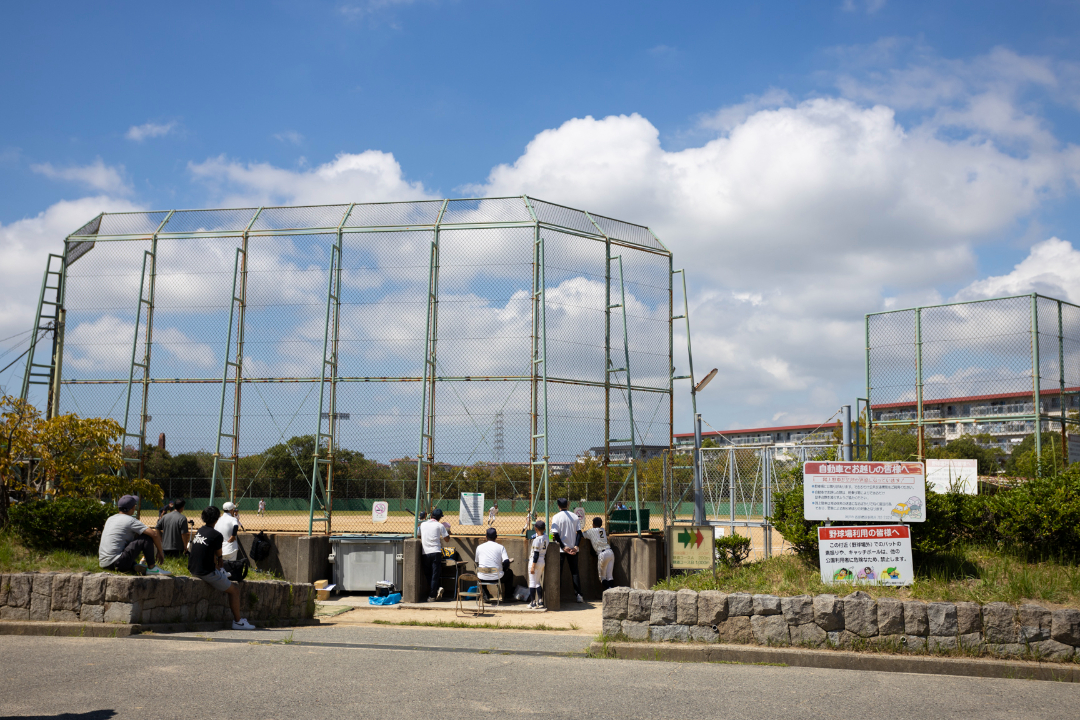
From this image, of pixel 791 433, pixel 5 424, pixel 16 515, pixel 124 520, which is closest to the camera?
pixel 124 520

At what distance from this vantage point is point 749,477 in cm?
2088

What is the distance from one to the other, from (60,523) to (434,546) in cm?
594

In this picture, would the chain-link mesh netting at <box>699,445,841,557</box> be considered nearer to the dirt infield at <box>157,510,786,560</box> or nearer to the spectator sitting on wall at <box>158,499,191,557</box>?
the dirt infield at <box>157,510,786,560</box>

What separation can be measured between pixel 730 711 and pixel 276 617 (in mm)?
6923

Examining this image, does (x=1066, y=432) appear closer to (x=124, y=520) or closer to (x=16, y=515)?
(x=124, y=520)

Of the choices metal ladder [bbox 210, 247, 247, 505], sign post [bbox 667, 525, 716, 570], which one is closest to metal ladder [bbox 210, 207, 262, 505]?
metal ladder [bbox 210, 247, 247, 505]

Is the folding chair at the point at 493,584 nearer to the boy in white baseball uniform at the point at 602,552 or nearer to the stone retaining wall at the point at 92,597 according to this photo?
the boy in white baseball uniform at the point at 602,552

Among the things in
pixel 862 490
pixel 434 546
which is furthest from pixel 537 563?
pixel 862 490

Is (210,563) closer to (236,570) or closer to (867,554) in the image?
(236,570)

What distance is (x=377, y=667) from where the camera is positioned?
7.71 meters

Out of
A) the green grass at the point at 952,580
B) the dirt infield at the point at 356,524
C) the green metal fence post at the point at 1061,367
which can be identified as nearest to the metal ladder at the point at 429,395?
the dirt infield at the point at 356,524

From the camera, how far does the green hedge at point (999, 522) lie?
9547 mm

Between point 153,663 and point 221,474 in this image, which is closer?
point 153,663

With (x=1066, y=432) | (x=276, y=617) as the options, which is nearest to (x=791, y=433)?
(x=1066, y=432)
